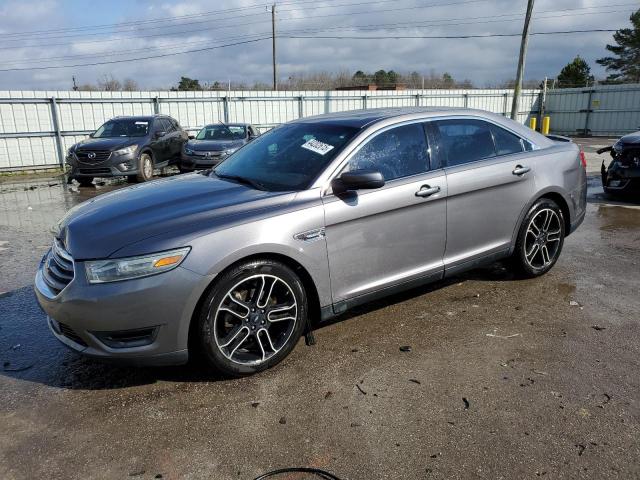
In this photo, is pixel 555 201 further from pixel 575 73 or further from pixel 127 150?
pixel 575 73

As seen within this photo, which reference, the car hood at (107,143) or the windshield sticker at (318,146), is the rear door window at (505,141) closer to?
the windshield sticker at (318,146)

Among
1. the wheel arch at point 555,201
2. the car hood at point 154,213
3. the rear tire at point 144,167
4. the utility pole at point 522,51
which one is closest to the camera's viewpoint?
the car hood at point 154,213

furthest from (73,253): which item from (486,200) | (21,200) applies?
(21,200)

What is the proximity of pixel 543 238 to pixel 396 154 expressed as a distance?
196 centimetres

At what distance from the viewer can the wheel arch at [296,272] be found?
10.2 feet

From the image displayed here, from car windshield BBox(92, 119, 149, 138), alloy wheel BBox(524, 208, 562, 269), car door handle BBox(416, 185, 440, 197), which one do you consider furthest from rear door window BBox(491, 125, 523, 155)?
car windshield BBox(92, 119, 149, 138)

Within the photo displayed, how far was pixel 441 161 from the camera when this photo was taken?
13.8 feet

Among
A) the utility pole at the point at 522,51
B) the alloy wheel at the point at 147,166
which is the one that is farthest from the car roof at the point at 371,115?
the utility pole at the point at 522,51

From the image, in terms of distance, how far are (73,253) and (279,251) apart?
124cm

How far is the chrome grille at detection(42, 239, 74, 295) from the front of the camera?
316 centimetres

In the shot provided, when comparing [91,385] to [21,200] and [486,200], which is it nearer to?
[486,200]

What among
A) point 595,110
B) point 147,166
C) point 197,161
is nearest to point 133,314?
point 197,161

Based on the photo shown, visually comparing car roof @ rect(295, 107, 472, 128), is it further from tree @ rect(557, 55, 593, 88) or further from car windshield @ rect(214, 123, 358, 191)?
tree @ rect(557, 55, 593, 88)

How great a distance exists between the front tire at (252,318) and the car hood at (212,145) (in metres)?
10.4
